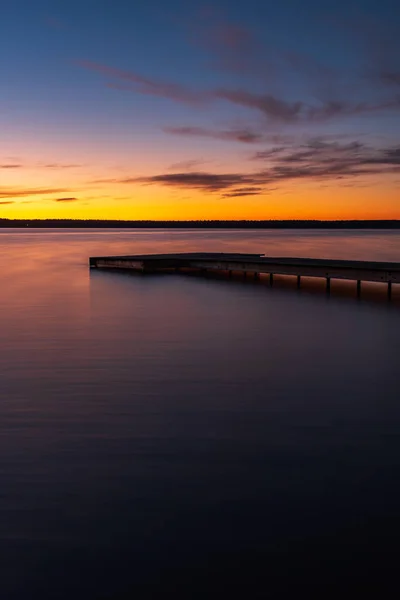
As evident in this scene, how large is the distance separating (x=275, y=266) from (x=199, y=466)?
66.9 ft

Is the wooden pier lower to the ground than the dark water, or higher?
higher

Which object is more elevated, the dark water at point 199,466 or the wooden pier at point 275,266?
the wooden pier at point 275,266

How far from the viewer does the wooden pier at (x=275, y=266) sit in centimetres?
2175

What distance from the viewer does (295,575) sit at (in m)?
4.31

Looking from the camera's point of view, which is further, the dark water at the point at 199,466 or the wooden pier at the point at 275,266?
the wooden pier at the point at 275,266

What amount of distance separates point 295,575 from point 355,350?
30.7ft

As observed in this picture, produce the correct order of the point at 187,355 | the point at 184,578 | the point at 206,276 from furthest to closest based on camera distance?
the point at 206,276 → the point at 187,355 → the point at 184,578

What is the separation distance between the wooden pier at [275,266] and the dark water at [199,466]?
714 centimetres

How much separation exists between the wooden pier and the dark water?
7139 mm

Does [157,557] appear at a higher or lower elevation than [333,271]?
lower

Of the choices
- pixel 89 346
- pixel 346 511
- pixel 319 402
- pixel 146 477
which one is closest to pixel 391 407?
pixel 319 402

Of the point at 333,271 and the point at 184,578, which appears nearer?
the point at 184,578

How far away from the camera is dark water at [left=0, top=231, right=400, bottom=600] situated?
4.39 m

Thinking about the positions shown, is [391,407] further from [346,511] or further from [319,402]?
[346,511]
